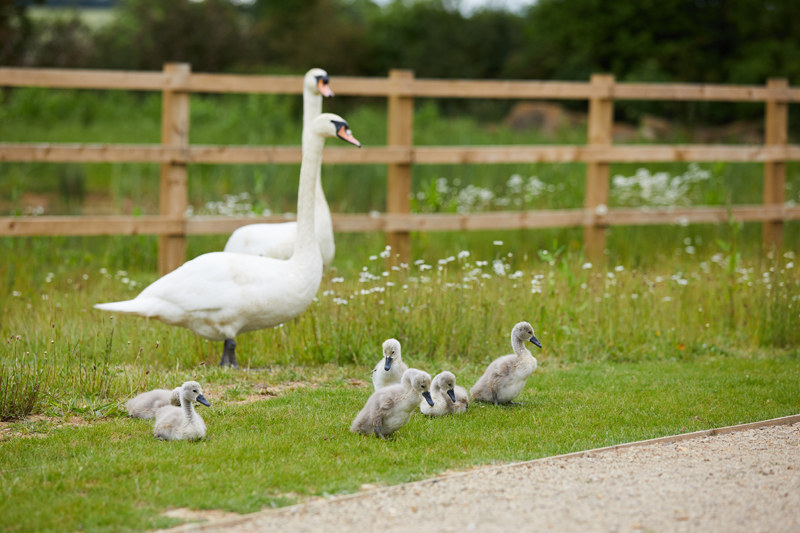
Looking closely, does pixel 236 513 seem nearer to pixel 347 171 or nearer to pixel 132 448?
pixel 132 448

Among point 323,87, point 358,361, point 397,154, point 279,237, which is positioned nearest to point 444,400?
point 358,361

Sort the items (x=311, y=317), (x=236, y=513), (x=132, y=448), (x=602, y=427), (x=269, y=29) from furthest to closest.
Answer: (x=269, y=29), (x=311, y=317), (x=602, y=427), (x=132, y=448), (x=236, y=513)

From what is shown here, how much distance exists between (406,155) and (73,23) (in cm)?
2200

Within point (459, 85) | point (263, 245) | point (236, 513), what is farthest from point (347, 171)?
point (236, 513)

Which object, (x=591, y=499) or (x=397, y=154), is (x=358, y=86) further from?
(x=591, y=499)

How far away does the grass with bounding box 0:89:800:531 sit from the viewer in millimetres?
4320

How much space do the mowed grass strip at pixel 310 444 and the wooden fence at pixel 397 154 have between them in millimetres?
3033

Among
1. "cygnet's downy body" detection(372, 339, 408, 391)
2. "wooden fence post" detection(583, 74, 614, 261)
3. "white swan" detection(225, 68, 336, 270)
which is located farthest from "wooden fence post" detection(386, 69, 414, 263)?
"cygnet's downy body" detection(372, 339, 408, 391)

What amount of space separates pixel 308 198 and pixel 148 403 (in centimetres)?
199

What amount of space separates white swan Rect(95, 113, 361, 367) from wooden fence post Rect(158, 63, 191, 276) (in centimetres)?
251

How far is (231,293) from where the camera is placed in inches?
233

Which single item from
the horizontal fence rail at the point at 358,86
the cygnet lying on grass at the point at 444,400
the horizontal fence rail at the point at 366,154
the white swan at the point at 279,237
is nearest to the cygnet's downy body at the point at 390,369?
the cygnet lying on grass at the point at 444,400

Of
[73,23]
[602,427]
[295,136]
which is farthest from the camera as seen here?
[73,23]

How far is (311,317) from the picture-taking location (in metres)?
7.07
